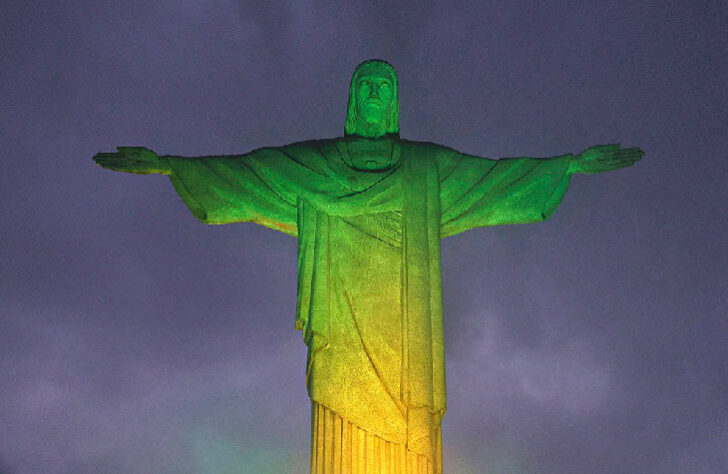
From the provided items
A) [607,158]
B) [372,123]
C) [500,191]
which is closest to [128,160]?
[372,123]

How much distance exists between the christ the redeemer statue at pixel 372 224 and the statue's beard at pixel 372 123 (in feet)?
0.06

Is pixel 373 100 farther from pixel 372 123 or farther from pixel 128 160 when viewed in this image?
pixel 128 160

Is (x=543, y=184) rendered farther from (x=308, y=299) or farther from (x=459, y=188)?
(x=308, y=299)

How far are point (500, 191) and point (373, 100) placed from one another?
188 centimetres

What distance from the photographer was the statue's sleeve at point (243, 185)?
11.9 m

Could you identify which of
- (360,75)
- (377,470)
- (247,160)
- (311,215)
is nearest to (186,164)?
(247,160)

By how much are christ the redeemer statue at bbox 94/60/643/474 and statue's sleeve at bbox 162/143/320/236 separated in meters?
0.01

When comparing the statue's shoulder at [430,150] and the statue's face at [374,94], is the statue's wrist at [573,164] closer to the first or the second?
the statue's shoulder at [430,150]

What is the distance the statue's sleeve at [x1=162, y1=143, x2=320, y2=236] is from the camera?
1185 centimetres

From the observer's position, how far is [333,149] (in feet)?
40.3

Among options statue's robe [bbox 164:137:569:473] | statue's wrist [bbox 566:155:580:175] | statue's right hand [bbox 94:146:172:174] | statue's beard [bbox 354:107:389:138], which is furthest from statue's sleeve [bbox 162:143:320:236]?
statue's wrist [bbox 566:155:580:175]

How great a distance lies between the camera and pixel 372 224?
11.8 m

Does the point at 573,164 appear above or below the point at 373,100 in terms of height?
below

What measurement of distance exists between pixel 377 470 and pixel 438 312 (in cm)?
187
